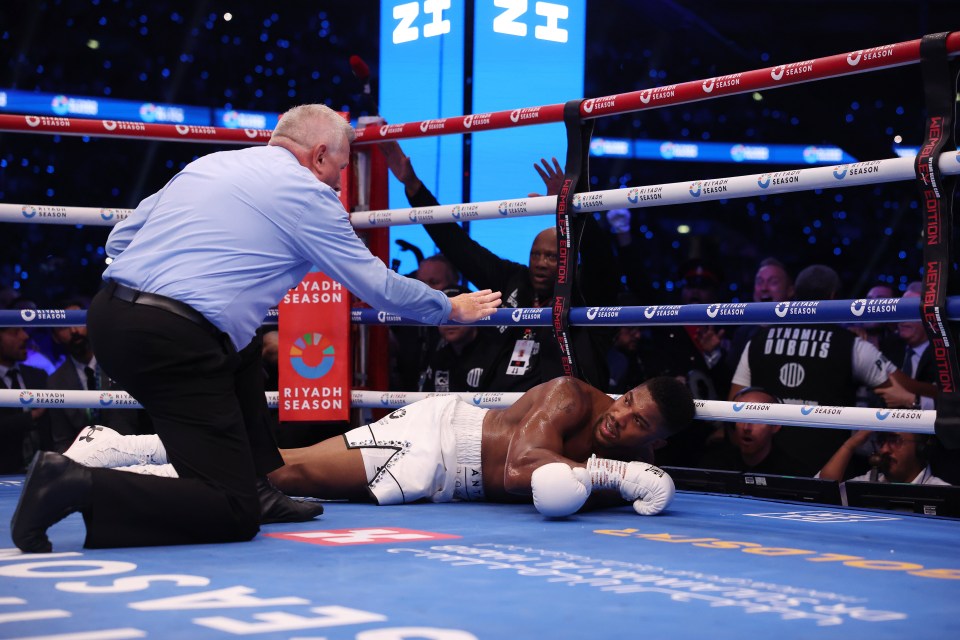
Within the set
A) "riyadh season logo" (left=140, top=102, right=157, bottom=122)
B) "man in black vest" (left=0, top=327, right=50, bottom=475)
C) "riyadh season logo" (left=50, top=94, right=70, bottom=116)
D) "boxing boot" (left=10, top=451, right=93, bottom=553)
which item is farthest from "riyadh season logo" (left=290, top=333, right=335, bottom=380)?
"riyadh season logo" (left=140, top=102, right=157, bottom=122)

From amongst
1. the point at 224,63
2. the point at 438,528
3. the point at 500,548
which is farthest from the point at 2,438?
the point at 224,63

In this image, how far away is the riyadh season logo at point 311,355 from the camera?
11.7 feet

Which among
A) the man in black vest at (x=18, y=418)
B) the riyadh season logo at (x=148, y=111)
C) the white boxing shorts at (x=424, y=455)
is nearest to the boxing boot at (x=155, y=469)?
the white boxing shorts at (x=424, y=455)

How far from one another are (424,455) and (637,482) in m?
0.61

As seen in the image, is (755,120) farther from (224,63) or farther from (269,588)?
(269,588)

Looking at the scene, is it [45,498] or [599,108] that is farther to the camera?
[599,108]

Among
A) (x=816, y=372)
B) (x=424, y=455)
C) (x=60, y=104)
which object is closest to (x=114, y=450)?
(x=424, y=455)

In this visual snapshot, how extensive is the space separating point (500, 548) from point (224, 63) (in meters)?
8.27

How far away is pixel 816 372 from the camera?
12.4 ft

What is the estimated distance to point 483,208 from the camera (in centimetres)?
336

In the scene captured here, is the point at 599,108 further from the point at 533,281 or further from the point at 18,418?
the point at 18,418

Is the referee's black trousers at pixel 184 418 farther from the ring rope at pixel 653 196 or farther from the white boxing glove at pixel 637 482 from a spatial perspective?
the ring rope at pixel 653 196

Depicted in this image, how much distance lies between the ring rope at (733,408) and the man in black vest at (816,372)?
0.91m

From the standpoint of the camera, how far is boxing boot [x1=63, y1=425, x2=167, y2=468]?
290 centimetres
